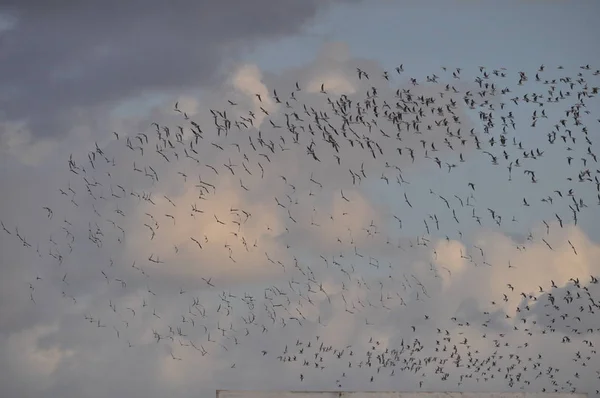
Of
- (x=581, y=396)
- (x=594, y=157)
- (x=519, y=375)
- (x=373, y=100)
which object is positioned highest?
(x=373, y=100)

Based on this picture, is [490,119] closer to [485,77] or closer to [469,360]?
[485,77]

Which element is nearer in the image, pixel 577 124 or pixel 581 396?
pixel 581 396

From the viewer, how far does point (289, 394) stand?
135 ft

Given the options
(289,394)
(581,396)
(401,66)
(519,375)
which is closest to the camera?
(289,394)

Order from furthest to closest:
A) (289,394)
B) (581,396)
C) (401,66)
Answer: (401,66) < (581,396) < (289,394)

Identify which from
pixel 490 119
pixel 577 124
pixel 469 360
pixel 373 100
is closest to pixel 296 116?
pixel 373 100

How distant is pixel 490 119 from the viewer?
54.7m

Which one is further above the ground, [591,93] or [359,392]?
[591,93]

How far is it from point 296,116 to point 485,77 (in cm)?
982

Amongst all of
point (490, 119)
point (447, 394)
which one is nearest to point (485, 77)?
point (490, 119)

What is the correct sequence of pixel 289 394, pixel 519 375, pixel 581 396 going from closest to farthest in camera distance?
pixel 289 394, pixel 581 396, pixel 519 375

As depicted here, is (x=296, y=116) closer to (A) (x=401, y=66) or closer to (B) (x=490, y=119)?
(A) (x=401, y=66)

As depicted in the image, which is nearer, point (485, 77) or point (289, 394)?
point (289, 394)

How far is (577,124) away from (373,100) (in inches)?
399
